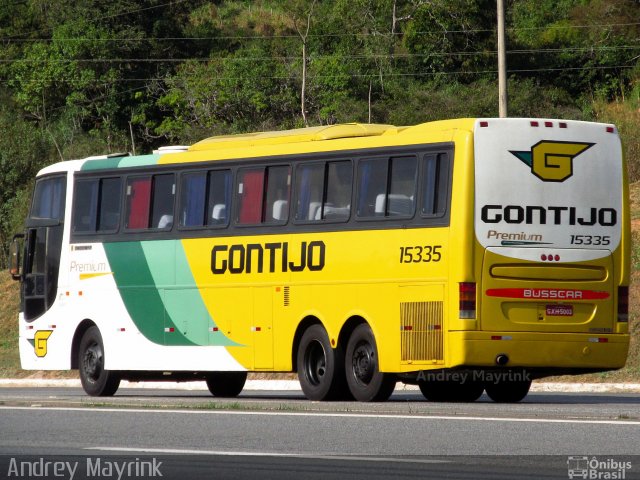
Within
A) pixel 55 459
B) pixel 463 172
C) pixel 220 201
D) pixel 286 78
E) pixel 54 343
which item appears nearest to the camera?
pixel 55 459

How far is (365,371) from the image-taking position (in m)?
19.1

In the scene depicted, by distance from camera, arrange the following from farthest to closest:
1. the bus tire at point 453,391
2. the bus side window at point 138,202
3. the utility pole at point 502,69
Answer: the utility pole at point 502,69 < the bus side window at point 138,202 < the bus tire at point 453,391

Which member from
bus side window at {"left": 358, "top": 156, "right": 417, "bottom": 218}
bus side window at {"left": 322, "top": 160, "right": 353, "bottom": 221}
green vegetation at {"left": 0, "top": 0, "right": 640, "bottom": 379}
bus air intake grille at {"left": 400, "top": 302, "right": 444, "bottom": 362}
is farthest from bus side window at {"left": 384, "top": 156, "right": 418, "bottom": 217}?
green vegetation at {"left": 0, "top": 0, "right": 640, "bottom": 379}

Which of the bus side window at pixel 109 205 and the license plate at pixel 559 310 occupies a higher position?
the bus side window at pixel 109 205

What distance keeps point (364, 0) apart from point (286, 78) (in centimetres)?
553

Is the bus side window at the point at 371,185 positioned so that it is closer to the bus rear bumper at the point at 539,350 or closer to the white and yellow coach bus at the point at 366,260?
the white and yellow coach bus at the point at 366,260

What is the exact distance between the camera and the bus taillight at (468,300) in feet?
58.7

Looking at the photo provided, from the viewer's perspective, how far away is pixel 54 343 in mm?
24469

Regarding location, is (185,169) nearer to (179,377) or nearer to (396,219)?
(179,377)

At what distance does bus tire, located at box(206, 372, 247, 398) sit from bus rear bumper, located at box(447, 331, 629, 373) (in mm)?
6183

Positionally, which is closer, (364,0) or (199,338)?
(199,338)

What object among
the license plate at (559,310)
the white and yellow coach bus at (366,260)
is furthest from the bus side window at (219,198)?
the license plate at (559,310)

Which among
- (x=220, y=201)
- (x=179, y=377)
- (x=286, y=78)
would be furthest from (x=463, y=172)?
(x=286, y=78)

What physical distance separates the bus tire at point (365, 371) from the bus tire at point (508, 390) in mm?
1753
